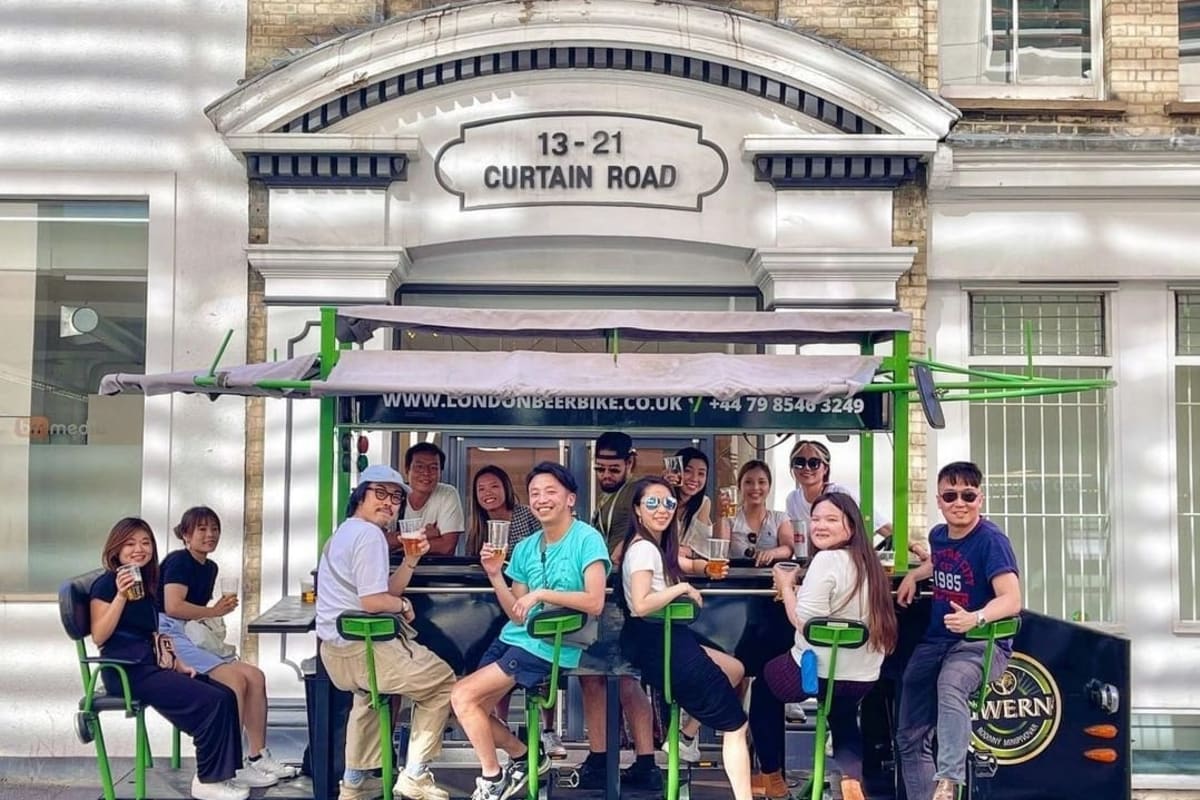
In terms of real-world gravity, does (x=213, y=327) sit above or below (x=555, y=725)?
above

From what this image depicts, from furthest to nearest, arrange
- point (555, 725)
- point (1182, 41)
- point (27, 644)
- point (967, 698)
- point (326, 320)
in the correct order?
point (1182, 41) < point (27, 644) < point (555, 725) < point (326, 320) < point (967, 698)

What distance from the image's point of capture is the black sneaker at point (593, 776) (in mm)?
6099

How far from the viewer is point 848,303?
884cm

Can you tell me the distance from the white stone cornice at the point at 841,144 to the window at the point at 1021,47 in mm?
1018

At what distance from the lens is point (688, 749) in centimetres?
649

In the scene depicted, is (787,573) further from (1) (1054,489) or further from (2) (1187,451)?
(2) (1187,451)

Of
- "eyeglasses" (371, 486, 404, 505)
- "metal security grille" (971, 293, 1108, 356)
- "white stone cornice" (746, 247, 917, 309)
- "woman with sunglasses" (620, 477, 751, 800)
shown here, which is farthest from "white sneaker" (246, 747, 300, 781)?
"metal security grille" (971, 293, 1108, 356)

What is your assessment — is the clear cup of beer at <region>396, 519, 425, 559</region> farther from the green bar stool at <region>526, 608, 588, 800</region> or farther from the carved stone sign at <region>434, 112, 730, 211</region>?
the carved stone sign at <region>434, 112, 730, 211</region>

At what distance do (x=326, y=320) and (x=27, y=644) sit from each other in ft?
14.5

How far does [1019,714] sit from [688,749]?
170cm

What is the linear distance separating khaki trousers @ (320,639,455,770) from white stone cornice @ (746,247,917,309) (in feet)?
13.7

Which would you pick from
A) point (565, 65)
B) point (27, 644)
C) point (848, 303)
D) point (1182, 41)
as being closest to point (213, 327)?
point (27, 644)

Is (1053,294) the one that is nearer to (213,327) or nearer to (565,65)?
(565,65)

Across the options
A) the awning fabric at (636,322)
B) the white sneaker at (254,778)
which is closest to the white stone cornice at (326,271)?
the awning fabric at (636,322)
